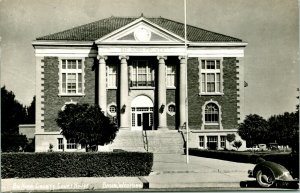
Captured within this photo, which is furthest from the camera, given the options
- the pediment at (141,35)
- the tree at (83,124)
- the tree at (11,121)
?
the pediment at (141,35)

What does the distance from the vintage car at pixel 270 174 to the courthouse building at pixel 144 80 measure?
97.6ft

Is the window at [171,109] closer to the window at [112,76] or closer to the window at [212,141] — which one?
the window at [212,141]

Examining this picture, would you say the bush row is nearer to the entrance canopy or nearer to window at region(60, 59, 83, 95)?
the entrance canopy

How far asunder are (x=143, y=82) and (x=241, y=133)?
14.6 metres

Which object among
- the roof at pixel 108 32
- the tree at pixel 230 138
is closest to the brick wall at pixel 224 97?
the roof at pixel 108 32

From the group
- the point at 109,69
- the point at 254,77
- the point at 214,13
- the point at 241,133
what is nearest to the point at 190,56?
the point at 109,69

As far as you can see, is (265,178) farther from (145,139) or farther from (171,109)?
(171,109)

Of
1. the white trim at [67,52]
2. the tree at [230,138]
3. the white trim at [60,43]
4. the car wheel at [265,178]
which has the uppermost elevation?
the white trim at [60,43]

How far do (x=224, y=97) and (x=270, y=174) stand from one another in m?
34.2

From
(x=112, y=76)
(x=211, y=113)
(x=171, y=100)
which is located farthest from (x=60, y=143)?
(x=211, y=113)

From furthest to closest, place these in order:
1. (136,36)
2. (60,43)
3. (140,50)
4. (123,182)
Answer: (60,43) < (140,50) < (136,36) < (123,182)

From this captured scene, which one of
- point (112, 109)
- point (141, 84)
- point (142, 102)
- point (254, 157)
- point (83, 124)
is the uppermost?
point (141, 84)

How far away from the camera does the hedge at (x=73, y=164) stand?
21797mm

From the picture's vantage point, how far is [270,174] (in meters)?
18.0
